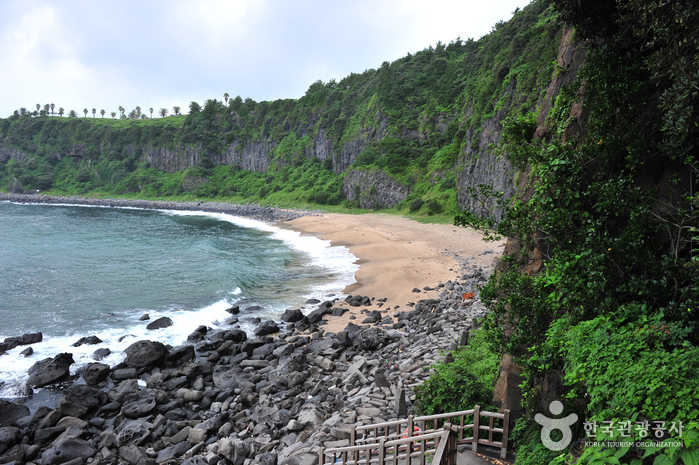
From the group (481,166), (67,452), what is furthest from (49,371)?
(481,166)

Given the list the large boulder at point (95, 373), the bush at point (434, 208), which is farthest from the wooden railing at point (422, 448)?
the bush at point (434, 208)

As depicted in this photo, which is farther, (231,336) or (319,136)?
(319,136)

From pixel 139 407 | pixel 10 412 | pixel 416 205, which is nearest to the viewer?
pixel 10 412

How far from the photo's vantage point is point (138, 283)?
78.9 feet

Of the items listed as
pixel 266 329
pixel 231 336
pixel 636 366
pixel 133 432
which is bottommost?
pixel 133 432

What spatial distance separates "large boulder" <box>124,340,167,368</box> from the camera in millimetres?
13711

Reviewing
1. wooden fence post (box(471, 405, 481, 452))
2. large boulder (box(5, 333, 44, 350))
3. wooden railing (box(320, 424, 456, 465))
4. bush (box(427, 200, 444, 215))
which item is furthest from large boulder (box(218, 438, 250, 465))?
bush (box(427, 200, 444, 215))

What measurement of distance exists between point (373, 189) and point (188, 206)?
49.9 meters

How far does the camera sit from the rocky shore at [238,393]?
28.2 ft

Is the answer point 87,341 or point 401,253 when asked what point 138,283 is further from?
point 401,253

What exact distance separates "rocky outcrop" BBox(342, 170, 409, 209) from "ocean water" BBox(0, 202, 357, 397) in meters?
20.2

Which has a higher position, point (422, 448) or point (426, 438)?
point (426, 438)

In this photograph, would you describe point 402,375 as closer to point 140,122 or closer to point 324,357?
point 324,357

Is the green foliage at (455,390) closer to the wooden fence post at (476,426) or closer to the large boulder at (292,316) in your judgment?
the wooden fence post at (476,426)
